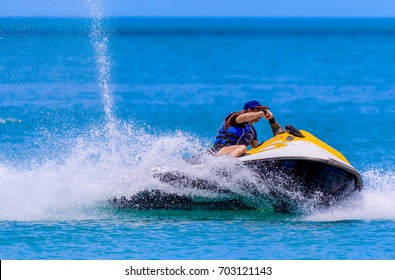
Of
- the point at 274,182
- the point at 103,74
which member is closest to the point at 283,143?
the point at 274,182

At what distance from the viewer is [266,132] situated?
72.3 ft

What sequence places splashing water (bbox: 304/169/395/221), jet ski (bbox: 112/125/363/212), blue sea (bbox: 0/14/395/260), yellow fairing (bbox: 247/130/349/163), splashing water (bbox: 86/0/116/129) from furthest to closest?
splashing water (bbox: 86/0/116/129), splashing water (bbox: 304/169/395/221), yellow fairing (bbox: 247/130/349/163), jet ski (bbox: 112/125/363/212), blue sea (bbox: 0/14/395/260)

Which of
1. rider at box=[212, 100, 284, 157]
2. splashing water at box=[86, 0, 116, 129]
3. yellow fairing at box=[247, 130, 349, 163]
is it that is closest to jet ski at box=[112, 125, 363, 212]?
yellow fairing at box=[247, 130, 349, 163]

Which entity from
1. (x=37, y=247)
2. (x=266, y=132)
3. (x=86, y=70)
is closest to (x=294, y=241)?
(x=37, y=247)

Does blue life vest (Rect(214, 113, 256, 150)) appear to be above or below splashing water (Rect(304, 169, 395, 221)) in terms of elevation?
above

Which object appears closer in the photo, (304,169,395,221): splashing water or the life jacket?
(304,169,395,221): splashing water

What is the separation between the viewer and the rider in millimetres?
10883

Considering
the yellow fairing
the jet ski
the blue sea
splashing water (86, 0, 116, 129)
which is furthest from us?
splashing water (86, 0, 116, 129)

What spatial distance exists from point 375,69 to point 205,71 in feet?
27.9

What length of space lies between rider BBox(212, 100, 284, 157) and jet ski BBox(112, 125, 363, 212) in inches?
10.6

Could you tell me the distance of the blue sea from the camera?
987cm

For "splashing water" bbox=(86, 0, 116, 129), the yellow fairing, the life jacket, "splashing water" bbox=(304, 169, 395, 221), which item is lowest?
"splashing water" bbox=(304, 169, 395, 221)

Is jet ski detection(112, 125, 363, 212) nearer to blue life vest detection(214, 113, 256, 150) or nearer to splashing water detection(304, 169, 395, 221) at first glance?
splashing water detection(304, 169, 395, 221)

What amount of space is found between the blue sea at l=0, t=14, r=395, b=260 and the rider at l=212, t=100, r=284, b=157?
0.97ft
